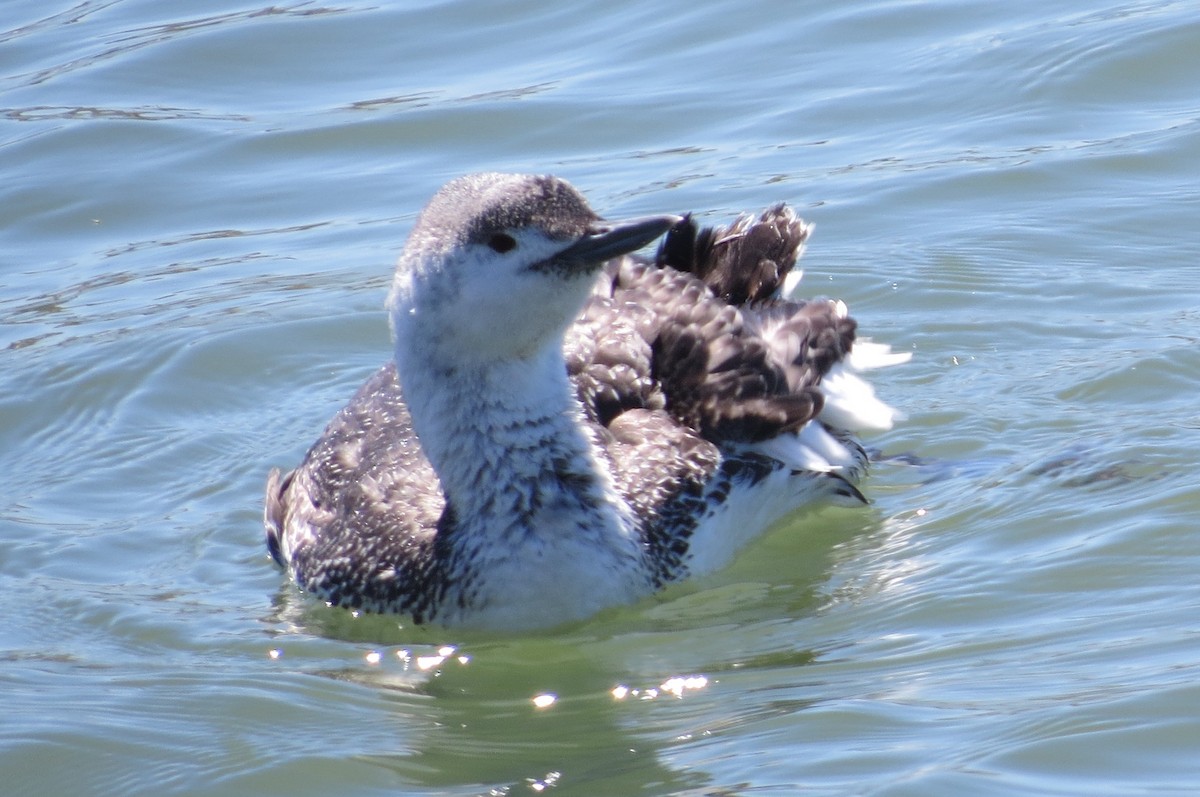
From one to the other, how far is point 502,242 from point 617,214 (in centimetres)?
462

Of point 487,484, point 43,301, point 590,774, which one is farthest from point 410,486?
point 43,301

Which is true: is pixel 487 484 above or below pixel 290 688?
above

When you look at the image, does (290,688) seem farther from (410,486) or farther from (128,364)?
(128,364)

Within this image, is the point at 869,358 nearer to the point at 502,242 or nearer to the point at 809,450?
the point at 809,450

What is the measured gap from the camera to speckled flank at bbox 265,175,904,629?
6512 millimetres

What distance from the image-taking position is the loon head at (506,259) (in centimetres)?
638

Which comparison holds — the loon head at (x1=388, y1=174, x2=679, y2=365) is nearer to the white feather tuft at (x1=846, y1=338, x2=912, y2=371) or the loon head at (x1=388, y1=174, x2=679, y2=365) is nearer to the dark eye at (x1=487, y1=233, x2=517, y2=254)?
the dark eye at (x1=487, y1=233, x2=517, y2=254)

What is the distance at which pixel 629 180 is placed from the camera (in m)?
11.6

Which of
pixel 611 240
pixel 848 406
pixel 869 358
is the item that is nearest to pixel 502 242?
pixel 611 240

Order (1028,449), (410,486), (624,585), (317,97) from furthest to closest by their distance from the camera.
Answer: (317,97) → (1028,449) → (410,486) → (624,585)

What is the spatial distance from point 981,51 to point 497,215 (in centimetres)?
703

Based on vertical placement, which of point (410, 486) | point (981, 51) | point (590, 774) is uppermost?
point (981, 51)

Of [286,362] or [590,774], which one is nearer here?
[590,774]

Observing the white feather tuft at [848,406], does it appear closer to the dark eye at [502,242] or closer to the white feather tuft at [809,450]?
the white feather tuft at [809,450]
